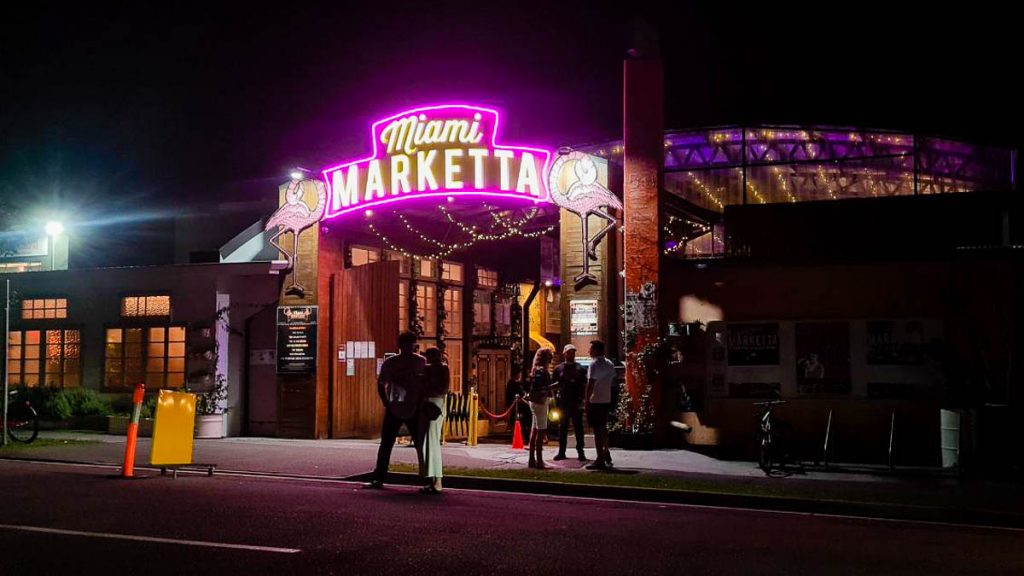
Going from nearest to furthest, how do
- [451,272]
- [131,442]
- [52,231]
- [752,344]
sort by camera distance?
[131,442]
[752,344]
[451,272]
[52,231]

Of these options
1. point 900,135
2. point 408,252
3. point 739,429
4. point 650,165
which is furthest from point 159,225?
point 900,135

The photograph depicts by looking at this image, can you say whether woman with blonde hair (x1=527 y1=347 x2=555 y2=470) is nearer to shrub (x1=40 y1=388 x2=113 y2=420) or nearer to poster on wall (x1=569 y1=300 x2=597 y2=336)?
poster on wall (x1=569 y1=300 x2=597 y2=336)

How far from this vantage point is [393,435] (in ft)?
38.4

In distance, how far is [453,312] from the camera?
23797mm

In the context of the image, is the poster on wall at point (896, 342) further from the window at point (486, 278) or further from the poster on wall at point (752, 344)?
the window at point (486, 278)

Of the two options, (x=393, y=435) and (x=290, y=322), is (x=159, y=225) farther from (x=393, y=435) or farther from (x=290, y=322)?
(x=393, y=435)

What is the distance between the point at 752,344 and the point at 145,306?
13.5m

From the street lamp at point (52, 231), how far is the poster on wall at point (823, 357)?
19.5 m

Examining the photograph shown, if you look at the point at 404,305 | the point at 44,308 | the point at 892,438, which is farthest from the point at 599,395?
the point at 44,308

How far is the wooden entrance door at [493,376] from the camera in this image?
2419 centimetres

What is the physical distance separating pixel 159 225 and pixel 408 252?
→ 23.5ft

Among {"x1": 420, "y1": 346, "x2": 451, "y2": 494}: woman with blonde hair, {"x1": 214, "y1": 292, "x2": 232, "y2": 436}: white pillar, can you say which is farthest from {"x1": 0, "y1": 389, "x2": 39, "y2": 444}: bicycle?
{"x1": 420, "y1": 346, "x2": 451, "y2": 494}: woman with blonde hair

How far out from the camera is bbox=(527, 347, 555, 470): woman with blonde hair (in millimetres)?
13625

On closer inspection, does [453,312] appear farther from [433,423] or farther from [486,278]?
[433,423]
